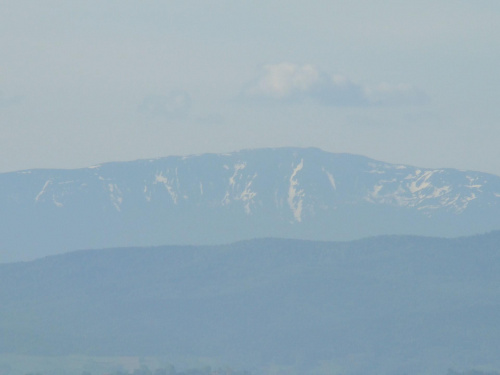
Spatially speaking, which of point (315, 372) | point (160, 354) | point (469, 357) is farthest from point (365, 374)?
point (160, 354)

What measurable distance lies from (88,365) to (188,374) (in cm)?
3576

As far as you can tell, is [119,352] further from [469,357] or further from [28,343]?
[469,357]

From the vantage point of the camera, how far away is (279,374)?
188750 millimetres

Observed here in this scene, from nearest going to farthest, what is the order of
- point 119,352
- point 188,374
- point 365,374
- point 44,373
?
point 188,374 → point 44,373 → point 365,374 → point 119,352

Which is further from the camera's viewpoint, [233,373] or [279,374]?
[279,374]

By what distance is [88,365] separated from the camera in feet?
600

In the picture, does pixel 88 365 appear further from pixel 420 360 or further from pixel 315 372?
pixel 420 360

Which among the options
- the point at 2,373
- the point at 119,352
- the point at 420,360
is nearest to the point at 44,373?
the point at 2,373

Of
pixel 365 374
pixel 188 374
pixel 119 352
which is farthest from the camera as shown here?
A: pixel 119 352

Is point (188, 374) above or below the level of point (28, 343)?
below

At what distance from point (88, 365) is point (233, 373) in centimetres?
3299

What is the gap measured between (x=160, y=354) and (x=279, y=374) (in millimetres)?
21135

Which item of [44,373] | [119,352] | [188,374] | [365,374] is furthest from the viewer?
[119,352]

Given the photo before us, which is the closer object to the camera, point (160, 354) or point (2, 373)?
point (2, 373)
